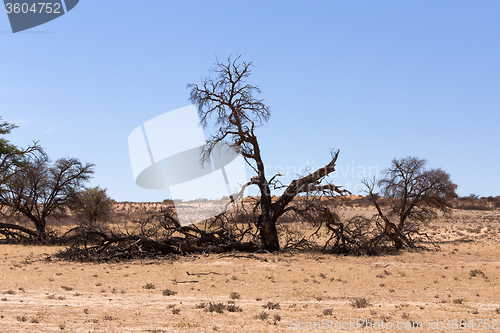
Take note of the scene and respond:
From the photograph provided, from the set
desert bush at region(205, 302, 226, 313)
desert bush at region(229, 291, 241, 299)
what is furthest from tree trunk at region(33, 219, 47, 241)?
desert bush at region(205, 302, 226, 313)

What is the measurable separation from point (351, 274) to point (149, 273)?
7.13 m

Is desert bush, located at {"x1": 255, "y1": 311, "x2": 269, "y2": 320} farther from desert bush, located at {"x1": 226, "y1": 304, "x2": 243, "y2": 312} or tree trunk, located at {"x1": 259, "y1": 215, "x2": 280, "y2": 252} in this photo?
tree trunk, located at {"x1": 259, "y1": 215, "x2": 280, "y2": 252}

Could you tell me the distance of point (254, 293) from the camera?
1151 centimetres

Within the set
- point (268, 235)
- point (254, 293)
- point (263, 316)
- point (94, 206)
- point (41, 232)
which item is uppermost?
point (94, 206)

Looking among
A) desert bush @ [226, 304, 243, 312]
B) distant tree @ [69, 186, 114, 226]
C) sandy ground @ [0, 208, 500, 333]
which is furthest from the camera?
distant tree @ [69, 186, 114, 226]

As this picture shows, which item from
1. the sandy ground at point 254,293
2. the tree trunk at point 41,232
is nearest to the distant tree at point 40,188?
the tree trunk at point 41,232

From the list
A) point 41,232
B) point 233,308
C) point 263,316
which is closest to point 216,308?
point 233,308

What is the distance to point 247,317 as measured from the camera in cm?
868

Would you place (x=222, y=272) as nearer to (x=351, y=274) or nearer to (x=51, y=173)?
(x=351, y=274)

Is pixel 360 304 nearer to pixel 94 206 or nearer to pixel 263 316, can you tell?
pixel 263 316

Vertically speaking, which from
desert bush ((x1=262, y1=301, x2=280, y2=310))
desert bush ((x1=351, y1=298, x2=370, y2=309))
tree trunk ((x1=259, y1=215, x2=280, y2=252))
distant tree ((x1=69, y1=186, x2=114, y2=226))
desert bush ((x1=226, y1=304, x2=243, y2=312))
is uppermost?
distant tree ((x1=69, y1=186, x2=114, y2=226))

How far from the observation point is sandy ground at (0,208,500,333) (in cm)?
814

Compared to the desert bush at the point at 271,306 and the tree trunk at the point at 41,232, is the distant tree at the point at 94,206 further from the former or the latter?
the desert bush at the point at 271,306

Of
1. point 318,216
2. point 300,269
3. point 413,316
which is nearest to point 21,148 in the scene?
Result: point 318,216
